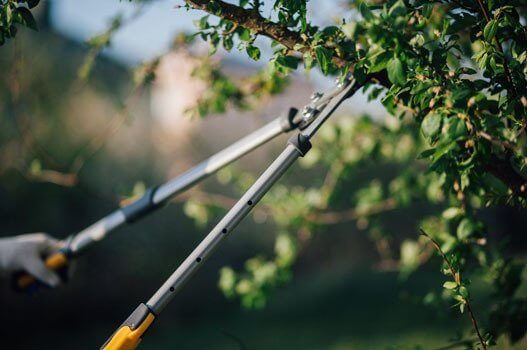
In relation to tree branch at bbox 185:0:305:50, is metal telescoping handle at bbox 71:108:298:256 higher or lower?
lower

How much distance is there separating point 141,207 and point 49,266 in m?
0.56

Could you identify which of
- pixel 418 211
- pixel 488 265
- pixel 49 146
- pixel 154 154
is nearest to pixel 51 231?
pixel 49 146

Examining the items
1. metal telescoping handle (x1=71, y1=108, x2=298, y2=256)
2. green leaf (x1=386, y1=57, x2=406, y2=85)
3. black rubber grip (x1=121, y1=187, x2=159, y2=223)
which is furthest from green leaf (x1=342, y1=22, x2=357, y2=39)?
black rubber grip (x1=121, y1=187, x2=159, y2=223)

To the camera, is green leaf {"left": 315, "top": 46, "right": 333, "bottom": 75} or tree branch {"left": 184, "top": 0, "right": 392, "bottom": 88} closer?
green leaf {"left": 315, "top": 46, "right": 333, "bottom": 75}

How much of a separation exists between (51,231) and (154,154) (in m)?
1.89

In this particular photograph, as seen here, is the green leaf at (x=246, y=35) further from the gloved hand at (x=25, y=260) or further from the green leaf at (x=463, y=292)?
the gloved hand at (x=25, y=260)

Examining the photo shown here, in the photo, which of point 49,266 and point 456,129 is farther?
point 49,266

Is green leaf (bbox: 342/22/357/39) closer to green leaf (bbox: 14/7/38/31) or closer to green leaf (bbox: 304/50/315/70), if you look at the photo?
green leaf (bbox: 304/50/315/70)

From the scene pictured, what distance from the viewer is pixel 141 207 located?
185 centimetres

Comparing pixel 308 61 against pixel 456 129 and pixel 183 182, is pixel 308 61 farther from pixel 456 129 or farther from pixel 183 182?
pixel 183 182

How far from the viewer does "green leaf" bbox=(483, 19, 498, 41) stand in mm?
1059

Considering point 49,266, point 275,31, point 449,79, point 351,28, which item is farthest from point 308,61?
point 49,266

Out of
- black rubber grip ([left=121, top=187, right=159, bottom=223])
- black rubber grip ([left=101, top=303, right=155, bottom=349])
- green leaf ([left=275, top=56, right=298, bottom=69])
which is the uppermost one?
green leaf ([left=275, top=56, right=298, bottom=69])

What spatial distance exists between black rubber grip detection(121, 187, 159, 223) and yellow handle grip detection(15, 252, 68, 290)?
0.39 m
